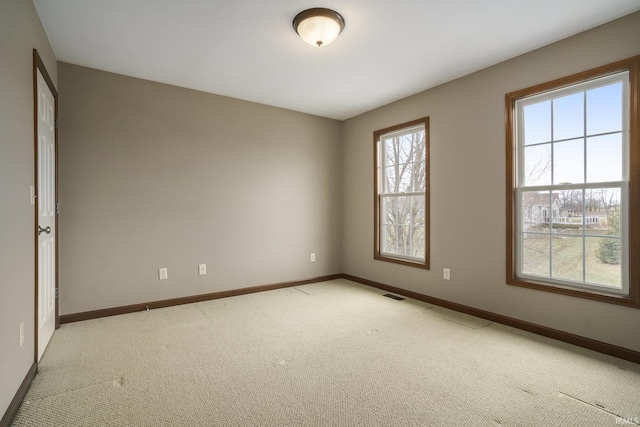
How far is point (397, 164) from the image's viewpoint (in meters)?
4.27

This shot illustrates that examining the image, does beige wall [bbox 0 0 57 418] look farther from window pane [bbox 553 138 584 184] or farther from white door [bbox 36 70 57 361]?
window pane [bbox 553 138 584 184]

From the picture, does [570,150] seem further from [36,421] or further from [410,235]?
[36,421]

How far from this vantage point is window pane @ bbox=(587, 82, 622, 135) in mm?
2404

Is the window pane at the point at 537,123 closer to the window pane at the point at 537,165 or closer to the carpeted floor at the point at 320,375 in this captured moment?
the window pane at the point at 537,165

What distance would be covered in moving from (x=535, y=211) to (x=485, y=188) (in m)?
0.48

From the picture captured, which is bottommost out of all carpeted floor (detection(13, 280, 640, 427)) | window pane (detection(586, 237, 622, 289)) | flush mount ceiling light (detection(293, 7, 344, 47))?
carpeted floor (detection(13, 280, 640, 427))

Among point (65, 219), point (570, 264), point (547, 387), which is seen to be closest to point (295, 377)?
point (547, 387)

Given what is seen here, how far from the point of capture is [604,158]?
247cm

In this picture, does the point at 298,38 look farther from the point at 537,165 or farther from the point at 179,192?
the point at 537,165

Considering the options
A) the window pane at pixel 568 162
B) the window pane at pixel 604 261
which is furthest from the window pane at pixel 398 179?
the window pane at pixel 604 261

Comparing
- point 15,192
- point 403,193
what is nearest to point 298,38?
point 15,192

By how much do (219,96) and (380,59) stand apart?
203 centimetres

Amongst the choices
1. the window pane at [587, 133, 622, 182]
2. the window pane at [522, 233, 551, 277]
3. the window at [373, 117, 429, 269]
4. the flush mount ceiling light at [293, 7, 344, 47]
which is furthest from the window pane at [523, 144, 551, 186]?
the flush mount ceiling light at [293, 7, 344, 47]

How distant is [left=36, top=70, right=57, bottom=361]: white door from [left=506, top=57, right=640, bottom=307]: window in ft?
12.9
